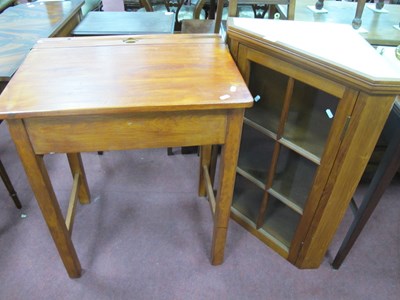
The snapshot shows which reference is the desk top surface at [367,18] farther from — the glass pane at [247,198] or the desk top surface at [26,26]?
the desk top surface at [26,26]

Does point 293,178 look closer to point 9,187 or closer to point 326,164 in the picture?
point 326,164

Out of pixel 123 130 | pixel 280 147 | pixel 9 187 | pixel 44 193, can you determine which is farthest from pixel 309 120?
pixel 9 187

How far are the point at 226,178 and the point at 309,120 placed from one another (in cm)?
37

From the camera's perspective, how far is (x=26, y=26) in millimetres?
1570

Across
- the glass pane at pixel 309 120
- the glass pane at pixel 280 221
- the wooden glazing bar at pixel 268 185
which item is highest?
the glass pane at pixel 309 120

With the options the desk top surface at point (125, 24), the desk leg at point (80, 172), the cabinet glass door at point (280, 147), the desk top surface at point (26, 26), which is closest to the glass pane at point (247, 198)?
the cabinet glass door at point (280, 147)

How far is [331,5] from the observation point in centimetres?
206

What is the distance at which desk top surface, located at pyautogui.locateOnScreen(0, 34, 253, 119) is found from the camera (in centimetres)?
82

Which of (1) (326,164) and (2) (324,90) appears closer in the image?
(2) (324,90)

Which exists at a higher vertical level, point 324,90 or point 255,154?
point 324,90

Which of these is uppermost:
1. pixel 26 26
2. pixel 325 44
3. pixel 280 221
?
pixel 325 44

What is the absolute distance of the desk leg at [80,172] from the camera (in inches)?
57.9

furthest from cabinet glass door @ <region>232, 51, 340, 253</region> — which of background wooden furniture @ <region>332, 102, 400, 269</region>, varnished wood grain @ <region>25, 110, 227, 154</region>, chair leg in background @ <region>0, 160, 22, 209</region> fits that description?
chair leg in background @ <region>0, 160, 22, 209</region>

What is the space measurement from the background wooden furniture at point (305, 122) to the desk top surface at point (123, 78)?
15 cm
